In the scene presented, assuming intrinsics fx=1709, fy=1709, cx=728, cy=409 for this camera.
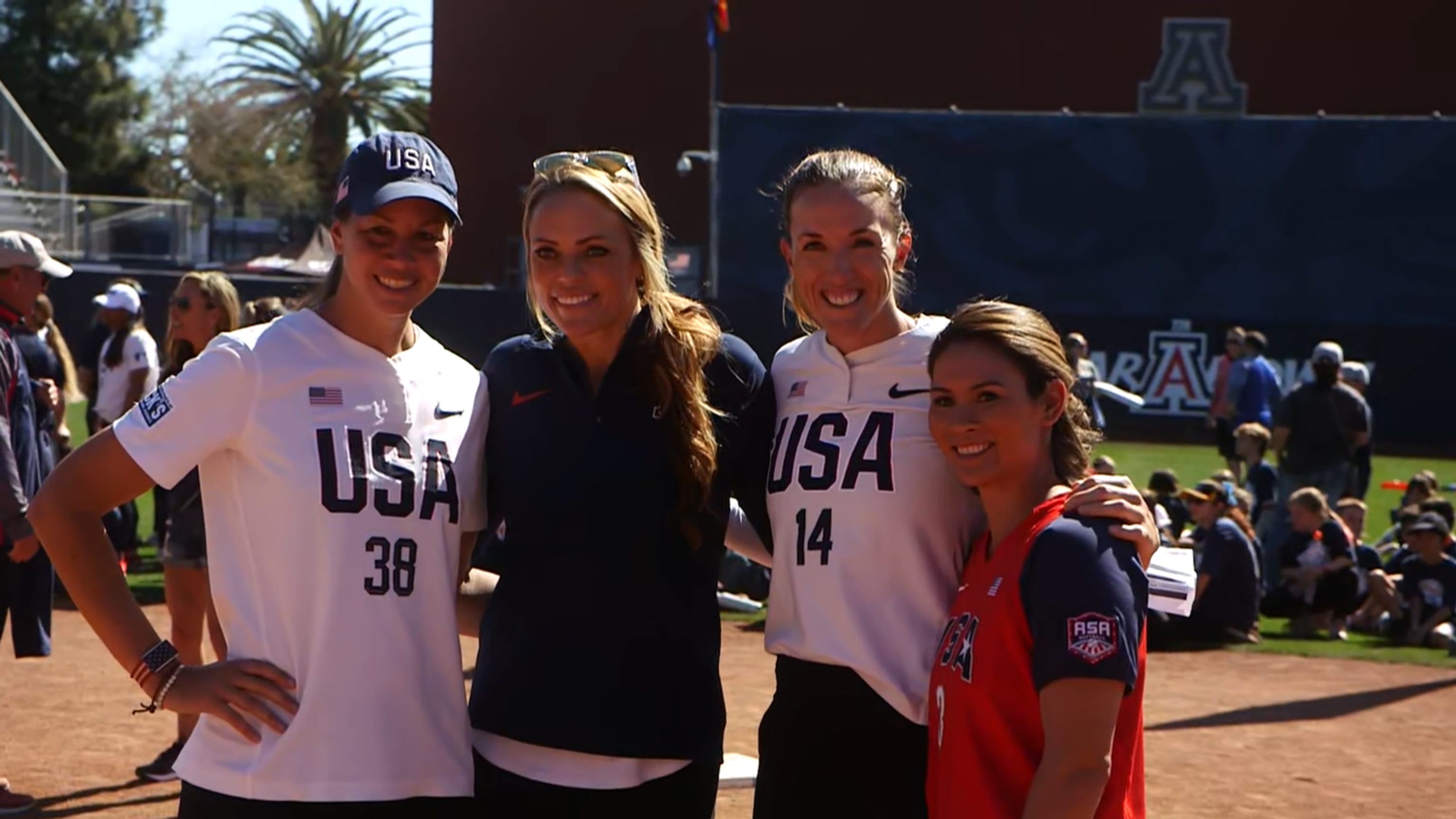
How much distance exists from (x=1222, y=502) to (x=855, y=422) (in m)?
8.81

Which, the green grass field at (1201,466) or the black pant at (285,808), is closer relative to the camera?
the black pant at (285,808)

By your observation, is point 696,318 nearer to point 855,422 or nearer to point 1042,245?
point 855,422

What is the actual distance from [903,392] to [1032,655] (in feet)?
2.86

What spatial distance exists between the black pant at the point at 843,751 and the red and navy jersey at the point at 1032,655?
0.44 m

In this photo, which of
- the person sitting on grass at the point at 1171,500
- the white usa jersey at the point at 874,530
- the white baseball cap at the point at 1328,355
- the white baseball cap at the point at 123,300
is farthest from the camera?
the white baseball cap at the point at 1328,355

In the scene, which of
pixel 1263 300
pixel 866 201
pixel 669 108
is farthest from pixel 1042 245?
pixel 866 201

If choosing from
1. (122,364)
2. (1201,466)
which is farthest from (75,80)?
(122,364)

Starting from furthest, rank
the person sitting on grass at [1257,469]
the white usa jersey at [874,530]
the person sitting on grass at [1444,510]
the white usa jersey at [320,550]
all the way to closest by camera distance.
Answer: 1. the person sitting on grass at [1257,469]
2. the person sitting on grass at [1444,510]
3. the white usa jersey at [874,530]
4. the white usa jersey at [320,550]

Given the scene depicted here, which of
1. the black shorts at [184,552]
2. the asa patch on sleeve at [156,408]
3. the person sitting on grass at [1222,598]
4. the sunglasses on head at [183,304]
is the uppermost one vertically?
the sunglasses on head at [183,304]

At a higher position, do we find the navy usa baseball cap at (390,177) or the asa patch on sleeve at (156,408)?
the navy usa baseball cap at (390,177)

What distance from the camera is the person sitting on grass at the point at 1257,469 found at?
14.2 m

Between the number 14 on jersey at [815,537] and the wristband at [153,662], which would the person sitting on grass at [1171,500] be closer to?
the number 14 on jersey at [815,537]

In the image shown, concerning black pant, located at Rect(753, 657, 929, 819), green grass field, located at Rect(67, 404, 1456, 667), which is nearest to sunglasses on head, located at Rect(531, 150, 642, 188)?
black pant, located at Rect(753, 657, 929, 819)

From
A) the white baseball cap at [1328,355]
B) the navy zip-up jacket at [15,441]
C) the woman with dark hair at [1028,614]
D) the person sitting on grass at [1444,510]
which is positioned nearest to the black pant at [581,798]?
the woman with dark hair at [1028,614]
